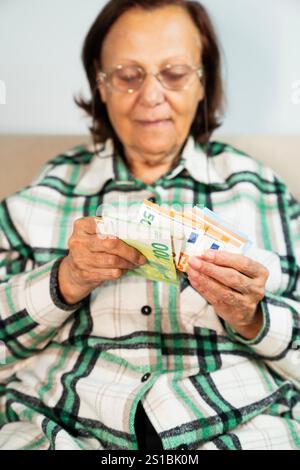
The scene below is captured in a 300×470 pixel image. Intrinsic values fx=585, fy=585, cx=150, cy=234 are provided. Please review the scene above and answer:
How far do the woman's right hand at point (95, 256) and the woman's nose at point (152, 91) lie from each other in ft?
1.09

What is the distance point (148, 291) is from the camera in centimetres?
110

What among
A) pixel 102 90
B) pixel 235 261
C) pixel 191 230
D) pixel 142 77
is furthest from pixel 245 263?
pixel 102 90

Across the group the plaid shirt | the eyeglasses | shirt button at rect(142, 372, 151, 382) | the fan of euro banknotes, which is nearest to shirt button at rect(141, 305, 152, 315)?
the plaid shirt

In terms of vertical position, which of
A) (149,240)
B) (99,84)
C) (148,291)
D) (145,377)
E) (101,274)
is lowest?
(145,377)

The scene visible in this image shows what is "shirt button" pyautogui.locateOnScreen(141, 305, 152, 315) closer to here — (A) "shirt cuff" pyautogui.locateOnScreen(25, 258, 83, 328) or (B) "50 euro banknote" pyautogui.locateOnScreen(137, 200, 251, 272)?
(A) "shirt cuff" pyautogui.locateOnScreen(25, 258, 83, 328)

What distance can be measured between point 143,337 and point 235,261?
295 millimetres

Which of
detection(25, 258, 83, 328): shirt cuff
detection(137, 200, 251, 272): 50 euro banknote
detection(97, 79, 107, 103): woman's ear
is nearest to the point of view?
detection(137, 200, 251, 272): 50 euro banknote

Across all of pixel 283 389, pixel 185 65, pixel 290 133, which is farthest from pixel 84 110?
pixel 283 389

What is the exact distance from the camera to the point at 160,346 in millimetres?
1083

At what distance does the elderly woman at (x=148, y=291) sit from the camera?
985 millimetres

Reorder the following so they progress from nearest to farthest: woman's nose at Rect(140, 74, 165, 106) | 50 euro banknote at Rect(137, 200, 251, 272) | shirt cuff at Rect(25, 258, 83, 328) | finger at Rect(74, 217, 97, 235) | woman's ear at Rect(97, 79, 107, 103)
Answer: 1. 50 euro banknote at Rect(137, 200, 251, 272)
2. finger at Rect(74, 217, 97, 235)
3. shirt cuff at Rect(25, 258, 83, 328)
4. woman's nose at Rect(140, 74, 165, 106)
5. woman's ear at Rect(97, 79, 107, 103)

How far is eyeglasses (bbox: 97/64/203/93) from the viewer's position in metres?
1.14

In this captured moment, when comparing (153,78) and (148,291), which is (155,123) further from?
(148,291)
